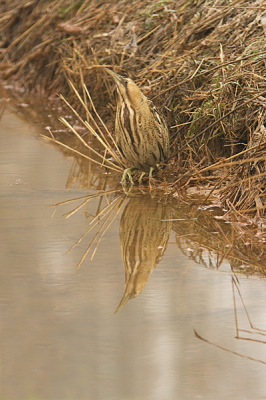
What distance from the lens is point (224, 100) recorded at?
3469mm

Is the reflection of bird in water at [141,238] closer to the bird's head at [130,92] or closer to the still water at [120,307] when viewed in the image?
the still water at [120,307]

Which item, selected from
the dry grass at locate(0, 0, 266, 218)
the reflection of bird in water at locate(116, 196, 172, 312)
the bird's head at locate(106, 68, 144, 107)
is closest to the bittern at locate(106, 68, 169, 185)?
the bird's head at locate(106, 68, 144, 107)

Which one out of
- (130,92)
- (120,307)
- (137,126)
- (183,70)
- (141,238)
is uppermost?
(183,70)

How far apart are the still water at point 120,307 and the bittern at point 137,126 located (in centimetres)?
27

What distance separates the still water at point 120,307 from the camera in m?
1.65

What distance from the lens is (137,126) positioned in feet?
10.8

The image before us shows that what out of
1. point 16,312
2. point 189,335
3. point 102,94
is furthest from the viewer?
point 102,94

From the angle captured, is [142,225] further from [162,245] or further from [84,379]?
[84,379]

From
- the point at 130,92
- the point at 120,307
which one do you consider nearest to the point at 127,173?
the point at 130,92

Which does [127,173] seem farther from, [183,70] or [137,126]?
[183,70]

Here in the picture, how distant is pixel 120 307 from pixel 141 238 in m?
0.65

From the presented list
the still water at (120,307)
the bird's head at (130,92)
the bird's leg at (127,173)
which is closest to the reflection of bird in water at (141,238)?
the still water at (120,307)

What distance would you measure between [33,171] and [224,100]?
1161mm

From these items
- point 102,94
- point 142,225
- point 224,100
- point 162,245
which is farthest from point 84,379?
point 102,94
